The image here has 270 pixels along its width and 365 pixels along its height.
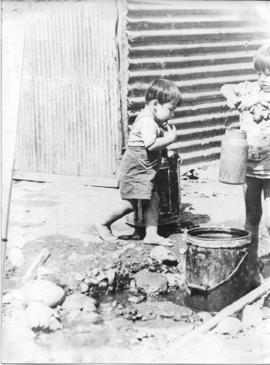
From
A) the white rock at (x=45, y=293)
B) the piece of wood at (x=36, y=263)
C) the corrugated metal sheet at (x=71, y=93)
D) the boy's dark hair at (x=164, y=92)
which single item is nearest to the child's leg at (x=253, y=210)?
the boy's dark hair at (x=164, y=92)

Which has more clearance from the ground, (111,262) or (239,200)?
(239,200)

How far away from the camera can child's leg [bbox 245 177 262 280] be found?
188 inches

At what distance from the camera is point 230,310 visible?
4.04 meters

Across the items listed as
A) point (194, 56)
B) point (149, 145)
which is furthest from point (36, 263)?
point (194, 56)

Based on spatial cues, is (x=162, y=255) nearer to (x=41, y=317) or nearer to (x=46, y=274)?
(x=46, y=274)

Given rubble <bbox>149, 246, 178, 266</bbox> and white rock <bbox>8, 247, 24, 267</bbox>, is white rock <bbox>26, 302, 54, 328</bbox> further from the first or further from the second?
rubble <bbox>149, 246, 178, 266</bbox>

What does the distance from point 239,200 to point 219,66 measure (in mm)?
2171

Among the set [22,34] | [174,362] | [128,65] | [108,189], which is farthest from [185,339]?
[128,65]

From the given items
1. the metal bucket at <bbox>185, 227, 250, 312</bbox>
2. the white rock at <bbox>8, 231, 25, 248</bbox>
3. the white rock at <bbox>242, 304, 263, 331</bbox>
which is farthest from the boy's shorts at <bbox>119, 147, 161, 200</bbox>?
the white rock at <bbox>242, 304, 263, 331</bbox>

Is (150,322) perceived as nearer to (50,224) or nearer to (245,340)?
(245,340)

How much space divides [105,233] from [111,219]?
0.15m

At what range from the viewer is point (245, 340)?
384cm

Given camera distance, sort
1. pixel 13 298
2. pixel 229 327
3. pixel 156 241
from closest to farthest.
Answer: pixel 229 327 → pixel 13 298 → pixel 156 241

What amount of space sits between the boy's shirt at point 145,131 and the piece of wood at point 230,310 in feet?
5.27
